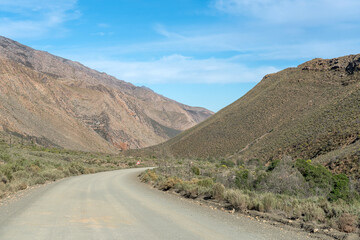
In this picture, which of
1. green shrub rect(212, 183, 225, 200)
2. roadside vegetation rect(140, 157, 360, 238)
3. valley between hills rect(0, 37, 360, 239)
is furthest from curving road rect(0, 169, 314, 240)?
green shrub rect(212, 183, 225, 200)

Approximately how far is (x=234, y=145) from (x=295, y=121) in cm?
1154

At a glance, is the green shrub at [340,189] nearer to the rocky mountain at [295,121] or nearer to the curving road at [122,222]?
the curving road at [122,222]

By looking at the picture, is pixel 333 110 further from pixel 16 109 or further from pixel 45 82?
pixel 45 82

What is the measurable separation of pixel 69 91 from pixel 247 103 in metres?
52.9

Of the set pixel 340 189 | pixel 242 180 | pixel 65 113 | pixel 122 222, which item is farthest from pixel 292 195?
pixel 65 113

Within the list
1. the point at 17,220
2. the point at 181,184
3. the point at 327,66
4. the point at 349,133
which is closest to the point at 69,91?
the point at 327,66

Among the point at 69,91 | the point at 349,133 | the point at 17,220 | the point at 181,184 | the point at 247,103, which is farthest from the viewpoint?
the point at 69,91

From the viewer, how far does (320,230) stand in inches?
332

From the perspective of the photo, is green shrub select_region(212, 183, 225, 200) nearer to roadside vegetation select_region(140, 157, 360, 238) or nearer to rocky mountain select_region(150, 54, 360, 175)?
roadside vegetation select_region(140, 157, 360, 238)

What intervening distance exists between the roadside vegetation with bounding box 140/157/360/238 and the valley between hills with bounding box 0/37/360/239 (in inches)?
1.8

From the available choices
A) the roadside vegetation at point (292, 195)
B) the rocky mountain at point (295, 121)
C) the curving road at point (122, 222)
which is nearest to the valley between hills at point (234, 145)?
the roadside vegetation at point (292, 195)

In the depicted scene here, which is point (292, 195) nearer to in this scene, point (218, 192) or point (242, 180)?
point (218, 192)

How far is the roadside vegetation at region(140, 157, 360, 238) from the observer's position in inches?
356

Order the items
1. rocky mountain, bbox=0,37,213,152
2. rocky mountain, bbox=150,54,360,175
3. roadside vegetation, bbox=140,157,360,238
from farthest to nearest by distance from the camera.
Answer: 1. rocky mountain, bbox=0,37,213,152
2. rocky mountain, bbox=150,54,360,175
3. roadside vegetation, bbox=140,157,360,238
